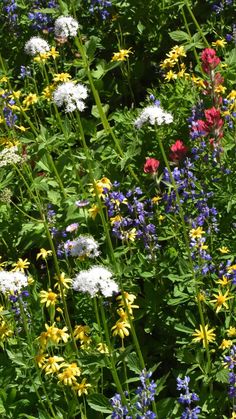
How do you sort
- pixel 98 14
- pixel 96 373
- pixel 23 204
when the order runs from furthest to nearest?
pixel 98 14, pixel 23 204, pixel 96 373

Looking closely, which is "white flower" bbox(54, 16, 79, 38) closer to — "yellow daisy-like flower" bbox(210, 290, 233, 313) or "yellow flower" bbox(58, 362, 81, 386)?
"yellow daisy-like flower" bbox(210, 290, 233, 313)

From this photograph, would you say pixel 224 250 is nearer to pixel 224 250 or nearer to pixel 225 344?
pixel 224 250

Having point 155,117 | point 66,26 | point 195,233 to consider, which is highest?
point 66,26

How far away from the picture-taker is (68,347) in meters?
3.11

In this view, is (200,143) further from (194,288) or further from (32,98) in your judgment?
(32,98)

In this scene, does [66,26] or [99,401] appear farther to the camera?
[66,26]

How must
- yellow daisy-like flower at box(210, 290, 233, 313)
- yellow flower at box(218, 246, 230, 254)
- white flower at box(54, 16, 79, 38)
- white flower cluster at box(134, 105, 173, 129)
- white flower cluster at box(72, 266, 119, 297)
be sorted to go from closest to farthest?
white flower cluster at box(72, 266, 119, 297) < white flower cluster at box(134, 105, 173, 129) < yellow daisy-like flower at box(210, 290, 233, 313) < white flower at box(54, 16, 79, 38) < yellow flower at box(218, 246, 230, 254)

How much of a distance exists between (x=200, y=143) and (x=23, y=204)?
1176 mm

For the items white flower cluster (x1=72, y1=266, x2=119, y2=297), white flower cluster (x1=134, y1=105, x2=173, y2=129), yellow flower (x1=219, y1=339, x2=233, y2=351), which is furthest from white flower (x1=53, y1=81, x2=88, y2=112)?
yellow flower (x1=219, y1=339, x2=233, y2=351)

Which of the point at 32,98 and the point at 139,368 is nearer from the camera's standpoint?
the point at 139,368

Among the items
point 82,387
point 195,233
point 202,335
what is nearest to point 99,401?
point 82,387

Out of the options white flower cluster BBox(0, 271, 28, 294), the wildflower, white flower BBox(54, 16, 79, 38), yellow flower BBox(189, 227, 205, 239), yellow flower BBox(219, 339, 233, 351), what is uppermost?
white flower BBox(54, 16, 79, 38)

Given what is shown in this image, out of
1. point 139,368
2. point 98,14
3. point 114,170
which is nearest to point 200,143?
point 114,170

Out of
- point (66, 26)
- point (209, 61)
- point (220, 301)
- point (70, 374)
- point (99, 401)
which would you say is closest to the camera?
point (99, 401)
